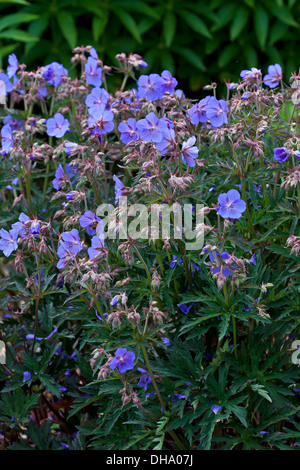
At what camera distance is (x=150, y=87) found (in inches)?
81.7

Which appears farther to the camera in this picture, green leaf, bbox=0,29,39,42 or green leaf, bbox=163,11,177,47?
green leaf, bbox=163,11,177,47

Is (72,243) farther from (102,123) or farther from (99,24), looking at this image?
(99,24)

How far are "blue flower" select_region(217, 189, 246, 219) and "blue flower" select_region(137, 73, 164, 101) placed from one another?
0.56 metres

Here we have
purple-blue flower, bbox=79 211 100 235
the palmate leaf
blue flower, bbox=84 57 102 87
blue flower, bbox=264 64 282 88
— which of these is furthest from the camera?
blue flower, bbox=84 57 102 87

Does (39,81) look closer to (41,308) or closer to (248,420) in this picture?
(41,308)

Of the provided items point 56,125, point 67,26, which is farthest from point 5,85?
point 67,26

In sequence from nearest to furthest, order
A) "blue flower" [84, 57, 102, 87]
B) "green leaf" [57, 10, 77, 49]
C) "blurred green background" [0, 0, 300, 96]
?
"blue flower" [84, 57, 102, 87] → "green leaf" [57, 10, 77, 49] → "blurred green background" [0, 0, 300, 96]

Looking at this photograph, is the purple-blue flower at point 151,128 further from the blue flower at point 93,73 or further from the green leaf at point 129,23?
the green leaf at point 129,23

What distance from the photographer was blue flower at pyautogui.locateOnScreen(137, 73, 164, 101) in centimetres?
207

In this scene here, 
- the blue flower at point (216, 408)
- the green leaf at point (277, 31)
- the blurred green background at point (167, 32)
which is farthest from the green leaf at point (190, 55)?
the blue flower at point (216, 408)

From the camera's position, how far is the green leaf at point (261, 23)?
472 centimetres

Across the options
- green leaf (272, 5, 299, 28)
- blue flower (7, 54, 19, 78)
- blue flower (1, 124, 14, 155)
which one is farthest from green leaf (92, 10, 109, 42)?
blue flower (1, 124, 14, 155)

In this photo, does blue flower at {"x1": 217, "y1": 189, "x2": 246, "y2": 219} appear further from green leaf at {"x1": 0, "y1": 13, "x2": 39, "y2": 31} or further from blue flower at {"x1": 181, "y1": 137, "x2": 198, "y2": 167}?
green leaf at {"x1": 0, "y1": 13, "x2": 39, "y2": 31}
